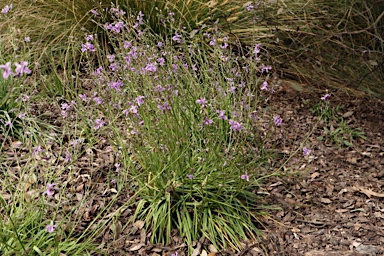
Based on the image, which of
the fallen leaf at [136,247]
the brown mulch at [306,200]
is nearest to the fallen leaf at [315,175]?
the brown mulch at [306,200]

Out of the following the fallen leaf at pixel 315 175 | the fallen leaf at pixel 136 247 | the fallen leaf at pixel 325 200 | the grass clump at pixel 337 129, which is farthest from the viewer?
the grass clump at pixel 337 129

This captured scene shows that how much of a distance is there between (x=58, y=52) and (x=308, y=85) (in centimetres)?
226

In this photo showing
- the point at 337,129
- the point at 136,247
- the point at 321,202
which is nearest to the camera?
the point at 136,247

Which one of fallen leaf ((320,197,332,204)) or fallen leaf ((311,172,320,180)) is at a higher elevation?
fallen leaf ((320,197,332,204))

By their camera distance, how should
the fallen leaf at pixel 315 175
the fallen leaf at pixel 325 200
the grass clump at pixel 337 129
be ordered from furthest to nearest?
the grass clump at pixel 337 129
the fallen leaf at pixel 315 175
the fallen leaf at pixel 325 200

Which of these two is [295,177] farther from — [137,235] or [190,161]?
[137,235]

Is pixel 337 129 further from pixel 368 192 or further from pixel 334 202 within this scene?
pixel 334 202

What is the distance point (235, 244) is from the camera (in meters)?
2.56

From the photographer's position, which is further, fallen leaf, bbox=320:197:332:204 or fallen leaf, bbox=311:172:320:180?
fallen leaf, bbox=311:172:320:180

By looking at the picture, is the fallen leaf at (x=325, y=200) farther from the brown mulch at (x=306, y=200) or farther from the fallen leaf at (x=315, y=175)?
the fallen leaf at (x=315, y=175)

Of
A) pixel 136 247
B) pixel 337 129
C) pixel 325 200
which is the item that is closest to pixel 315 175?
pixel 325 200

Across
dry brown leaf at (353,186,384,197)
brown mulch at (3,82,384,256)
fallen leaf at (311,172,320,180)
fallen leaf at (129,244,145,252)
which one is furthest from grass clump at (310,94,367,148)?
fallen leaf at (129,244,145,252)

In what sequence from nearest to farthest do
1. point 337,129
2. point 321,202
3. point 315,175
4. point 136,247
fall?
point 136,247 → point 321,202 → point 315,175 → point 337,129

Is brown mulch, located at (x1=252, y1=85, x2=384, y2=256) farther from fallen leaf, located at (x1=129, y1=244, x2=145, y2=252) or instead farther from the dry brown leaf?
fallen leaf, located at (x1=129, y1=244, x2=145, y2=252)
